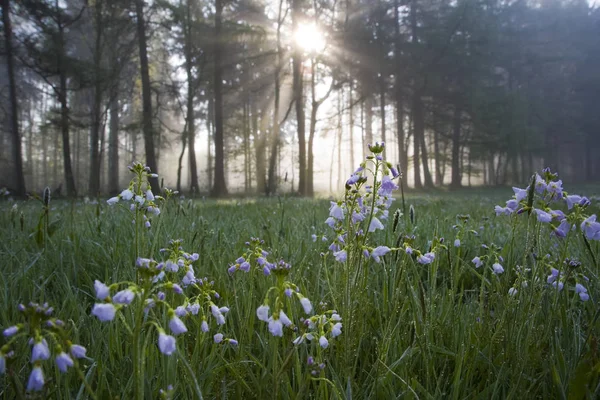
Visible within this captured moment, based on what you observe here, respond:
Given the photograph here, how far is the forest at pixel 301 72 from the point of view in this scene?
66.1 ft

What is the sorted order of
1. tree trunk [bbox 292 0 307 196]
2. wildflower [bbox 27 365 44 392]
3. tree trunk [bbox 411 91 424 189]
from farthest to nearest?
1. tree trunk [bbox 411 91 424 189]
2. tree trunk [bbox 292 0 307 196]
3. wildflower [bbox 27 365 44 392]

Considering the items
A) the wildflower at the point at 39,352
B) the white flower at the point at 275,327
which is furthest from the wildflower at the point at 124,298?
the white flower at the point at 275,327

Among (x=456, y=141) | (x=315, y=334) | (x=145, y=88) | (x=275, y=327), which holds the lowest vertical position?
(x=315, y=334)

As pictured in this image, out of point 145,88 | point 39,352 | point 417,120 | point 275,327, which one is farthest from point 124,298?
point 417,120

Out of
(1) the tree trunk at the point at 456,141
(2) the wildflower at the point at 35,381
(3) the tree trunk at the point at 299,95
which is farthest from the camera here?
(1) the tree trunk at the point at 456,141

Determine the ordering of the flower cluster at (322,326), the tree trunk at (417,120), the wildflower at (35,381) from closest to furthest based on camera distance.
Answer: the wildflower at (35,381), the flower cluster at (322,326), the tree trunk at (417,120)

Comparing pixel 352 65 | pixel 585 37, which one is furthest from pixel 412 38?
pixel 585 37

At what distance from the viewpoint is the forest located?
794 inches

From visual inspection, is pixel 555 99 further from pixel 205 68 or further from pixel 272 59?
pixel 205 68

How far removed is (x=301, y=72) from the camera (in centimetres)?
2284

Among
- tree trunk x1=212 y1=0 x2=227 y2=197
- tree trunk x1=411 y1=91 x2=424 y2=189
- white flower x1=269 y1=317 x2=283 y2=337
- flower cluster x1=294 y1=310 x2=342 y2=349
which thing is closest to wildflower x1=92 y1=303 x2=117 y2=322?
white flower x1=269 y1=317 x2=283 y2=337

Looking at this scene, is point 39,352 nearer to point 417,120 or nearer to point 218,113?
point 218,113

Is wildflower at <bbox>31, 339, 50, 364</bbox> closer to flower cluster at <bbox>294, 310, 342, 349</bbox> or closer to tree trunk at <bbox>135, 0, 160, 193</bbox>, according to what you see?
flower cluster at <bbox>294, 310, 342, 349</bbox>

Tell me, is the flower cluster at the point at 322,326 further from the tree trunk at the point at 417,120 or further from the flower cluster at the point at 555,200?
the tree trunk at the point at 417,120
